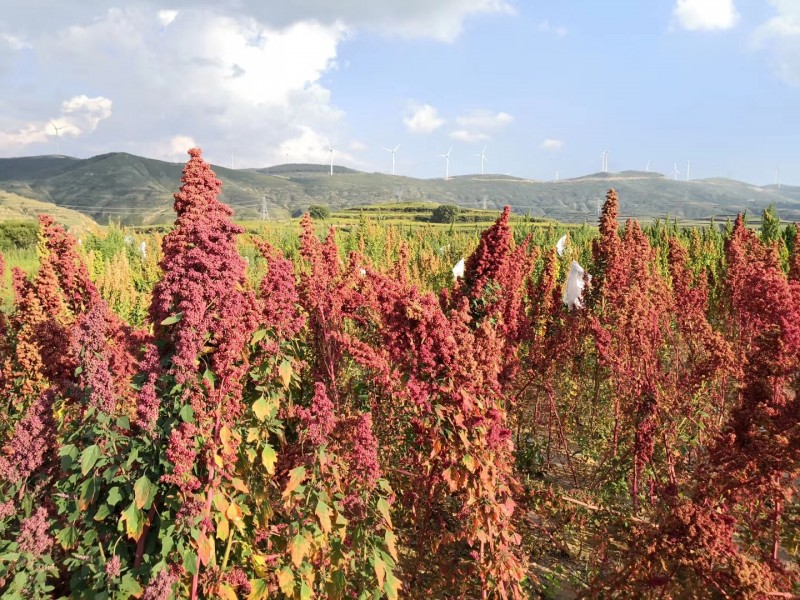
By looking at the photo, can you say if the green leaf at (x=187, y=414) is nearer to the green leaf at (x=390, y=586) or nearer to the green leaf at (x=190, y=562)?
the green leaf at (x=190, y=562)

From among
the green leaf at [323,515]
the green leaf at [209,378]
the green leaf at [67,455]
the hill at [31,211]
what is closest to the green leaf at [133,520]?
the green leaf at [67,455]

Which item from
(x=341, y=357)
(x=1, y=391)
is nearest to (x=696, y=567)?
(x=341, y=357)

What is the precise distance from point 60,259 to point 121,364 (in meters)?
1.98

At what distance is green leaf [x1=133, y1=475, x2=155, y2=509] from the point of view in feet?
7.71

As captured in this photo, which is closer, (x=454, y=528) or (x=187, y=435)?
(x=187, y=435)

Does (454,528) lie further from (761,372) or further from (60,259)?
(60,259)

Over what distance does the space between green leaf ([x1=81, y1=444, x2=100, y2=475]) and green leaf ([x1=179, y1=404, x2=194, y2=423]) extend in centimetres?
41

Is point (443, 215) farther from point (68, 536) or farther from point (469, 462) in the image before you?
point (68, 536)

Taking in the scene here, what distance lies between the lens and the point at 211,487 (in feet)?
8.44

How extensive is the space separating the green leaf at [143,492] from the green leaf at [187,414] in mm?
325

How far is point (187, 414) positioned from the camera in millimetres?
2510

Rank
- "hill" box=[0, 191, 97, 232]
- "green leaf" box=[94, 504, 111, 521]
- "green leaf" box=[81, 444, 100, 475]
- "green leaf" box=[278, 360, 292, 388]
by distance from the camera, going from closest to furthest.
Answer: "green leaf" box=[81, 444, 100, 475] → "green leaf" box=[94, 504, 111, 521] → "green leaf" box=[278, 360, 292, 388] → "hill" box=[0, 191, 97, 232]

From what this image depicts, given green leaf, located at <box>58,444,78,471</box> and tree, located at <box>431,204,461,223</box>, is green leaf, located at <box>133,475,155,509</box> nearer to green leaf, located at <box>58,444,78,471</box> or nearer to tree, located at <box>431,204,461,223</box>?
green leaf, located at <box>58,444,78,471</box>

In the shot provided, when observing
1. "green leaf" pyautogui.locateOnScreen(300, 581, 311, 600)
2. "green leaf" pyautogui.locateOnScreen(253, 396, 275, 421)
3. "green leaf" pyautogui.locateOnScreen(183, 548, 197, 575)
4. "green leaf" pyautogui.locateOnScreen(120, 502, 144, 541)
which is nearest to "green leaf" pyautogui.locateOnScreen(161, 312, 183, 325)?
"green leaf" pyautogui.locateOnScreen(253, 396, 275, 421)
